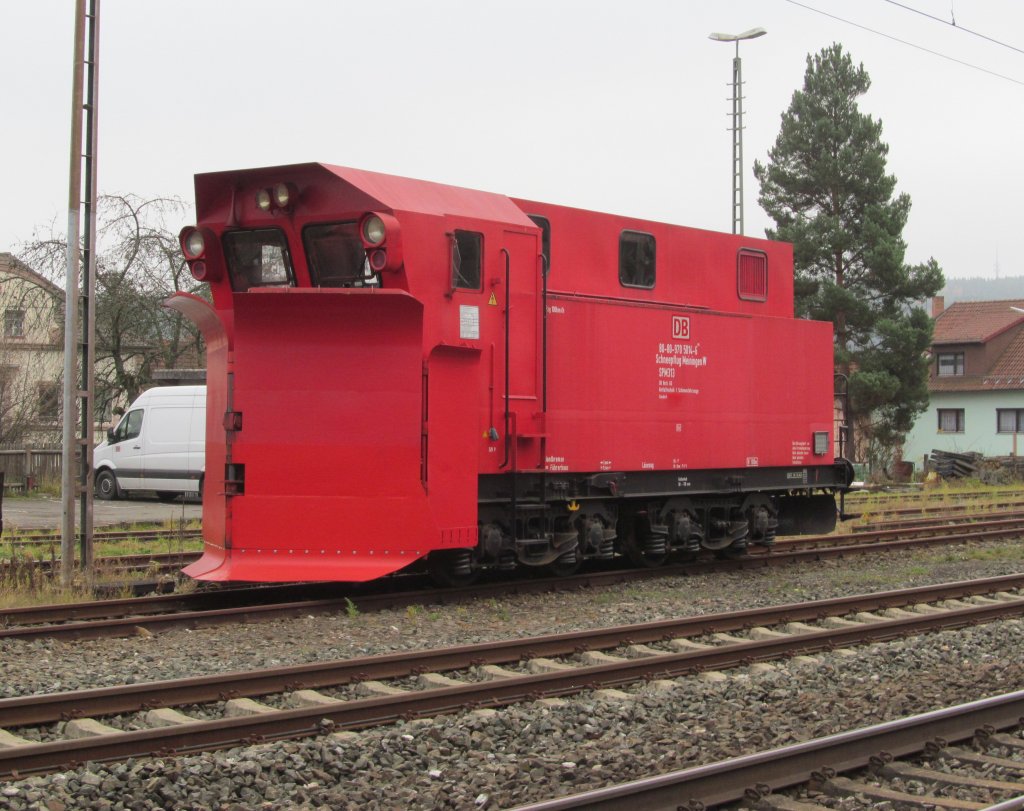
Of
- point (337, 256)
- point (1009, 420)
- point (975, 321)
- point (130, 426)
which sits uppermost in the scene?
point (975, 321)

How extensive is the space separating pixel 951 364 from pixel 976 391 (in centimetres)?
295

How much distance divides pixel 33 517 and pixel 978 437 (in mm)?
41574

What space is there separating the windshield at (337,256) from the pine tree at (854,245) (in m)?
29.2

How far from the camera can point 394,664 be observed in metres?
7.32

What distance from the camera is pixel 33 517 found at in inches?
793

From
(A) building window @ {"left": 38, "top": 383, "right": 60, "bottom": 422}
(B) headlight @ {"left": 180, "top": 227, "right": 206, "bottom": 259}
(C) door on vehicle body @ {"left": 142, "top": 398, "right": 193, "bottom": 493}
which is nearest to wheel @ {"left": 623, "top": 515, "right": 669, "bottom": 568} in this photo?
(B) headlight @ {"left": 180, "top": 227, "right": 206, "bottom": 259}

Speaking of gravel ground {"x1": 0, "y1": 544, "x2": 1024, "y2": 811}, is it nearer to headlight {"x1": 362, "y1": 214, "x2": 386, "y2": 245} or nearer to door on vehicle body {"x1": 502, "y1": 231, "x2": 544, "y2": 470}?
door on vehicle body {"x1": 502, "y1": 231, "x2": 544, "y2": 470}

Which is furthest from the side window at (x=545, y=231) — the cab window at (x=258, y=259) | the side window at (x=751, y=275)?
the side window at (x=751, y=275)

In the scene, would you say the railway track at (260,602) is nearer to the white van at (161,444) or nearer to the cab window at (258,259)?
the cab window at (258,259)

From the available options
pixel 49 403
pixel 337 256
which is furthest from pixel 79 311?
pixel 49 403

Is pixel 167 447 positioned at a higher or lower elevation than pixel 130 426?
lower

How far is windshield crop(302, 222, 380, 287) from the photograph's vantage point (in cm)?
980

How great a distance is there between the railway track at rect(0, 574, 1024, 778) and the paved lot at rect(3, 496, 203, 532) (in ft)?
36.8

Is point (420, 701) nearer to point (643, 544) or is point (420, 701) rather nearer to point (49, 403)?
point (643, 544)
